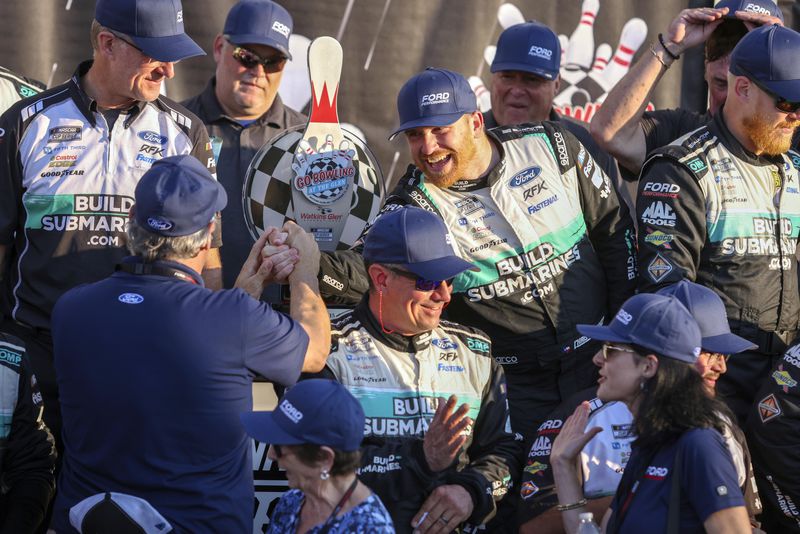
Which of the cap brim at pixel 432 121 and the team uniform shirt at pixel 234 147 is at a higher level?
the cap brim at pixel 432 121

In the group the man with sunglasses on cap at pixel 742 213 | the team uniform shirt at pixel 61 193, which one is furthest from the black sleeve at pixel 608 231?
the team uniform shirt at pixel 61 193

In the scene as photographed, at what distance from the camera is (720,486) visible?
2994 mm

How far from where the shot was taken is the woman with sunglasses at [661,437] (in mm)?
3021

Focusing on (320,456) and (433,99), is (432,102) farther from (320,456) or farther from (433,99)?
(320,456)

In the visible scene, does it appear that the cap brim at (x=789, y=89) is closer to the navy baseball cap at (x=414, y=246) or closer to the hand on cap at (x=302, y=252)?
the navy baseball cap at (x=414, y=246)

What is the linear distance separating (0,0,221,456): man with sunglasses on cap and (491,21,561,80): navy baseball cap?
5.28ft

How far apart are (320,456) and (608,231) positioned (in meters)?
2.14

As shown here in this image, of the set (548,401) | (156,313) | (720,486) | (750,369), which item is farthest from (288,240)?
(750,369)

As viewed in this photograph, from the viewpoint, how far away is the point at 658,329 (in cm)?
330

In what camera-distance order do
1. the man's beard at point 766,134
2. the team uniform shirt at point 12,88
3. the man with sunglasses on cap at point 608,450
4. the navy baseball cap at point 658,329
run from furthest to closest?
the team uniform shirt at point 12,88 → the man's beard at point 766,134 → the man with sunglasses on cap at point 608,450 → the navy baseball cap at point 658,329

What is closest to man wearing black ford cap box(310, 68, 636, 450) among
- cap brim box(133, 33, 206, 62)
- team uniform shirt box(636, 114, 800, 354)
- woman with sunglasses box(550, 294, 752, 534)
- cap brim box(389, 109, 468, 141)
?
cap brim box(389, 109, 468, 141)

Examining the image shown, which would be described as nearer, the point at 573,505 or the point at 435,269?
the point at 573,505

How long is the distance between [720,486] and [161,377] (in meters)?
1.45

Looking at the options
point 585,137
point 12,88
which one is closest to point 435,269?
point 585,137
